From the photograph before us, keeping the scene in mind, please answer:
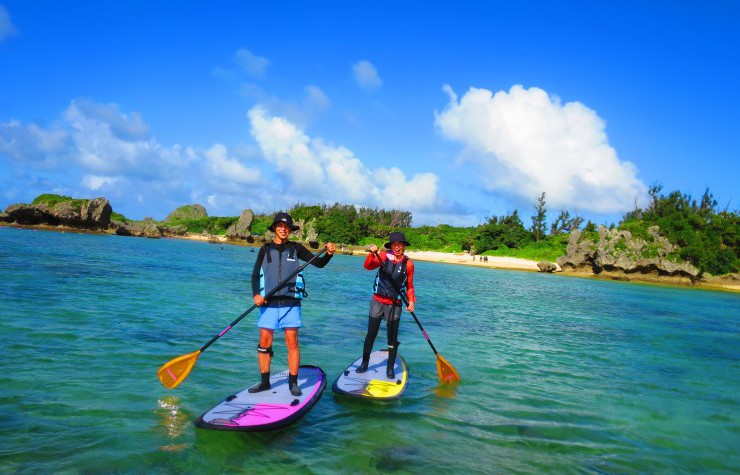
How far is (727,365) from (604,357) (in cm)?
375

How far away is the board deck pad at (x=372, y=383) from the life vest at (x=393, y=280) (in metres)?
1.43

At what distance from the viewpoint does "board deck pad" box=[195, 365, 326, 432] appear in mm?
5227

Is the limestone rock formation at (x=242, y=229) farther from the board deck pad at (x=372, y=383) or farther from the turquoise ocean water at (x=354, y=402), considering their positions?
the board deck pad at (x=372, y=383)

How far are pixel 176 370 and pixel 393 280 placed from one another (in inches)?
148

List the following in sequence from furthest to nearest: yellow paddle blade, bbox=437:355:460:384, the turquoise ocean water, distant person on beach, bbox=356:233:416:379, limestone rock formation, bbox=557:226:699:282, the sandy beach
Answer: the sandy beach, limestone rock formation, bbox=557:226:699:282, yellow paddle blade, bbox=437:355:460:384, distant person on beach, bbox=356:233:416:379, the turquoise ocean water

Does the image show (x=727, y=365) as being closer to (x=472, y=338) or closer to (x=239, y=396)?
(x=472, y=338)

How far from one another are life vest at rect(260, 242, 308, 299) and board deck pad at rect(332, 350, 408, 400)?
1848 millimetres

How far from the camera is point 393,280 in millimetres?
7719

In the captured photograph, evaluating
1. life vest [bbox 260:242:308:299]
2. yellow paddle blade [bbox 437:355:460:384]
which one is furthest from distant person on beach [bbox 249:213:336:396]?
yellow paddle blade [bbox 437:355:460:384]

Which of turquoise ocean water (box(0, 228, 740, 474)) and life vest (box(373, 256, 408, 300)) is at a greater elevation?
life vest (box(373, 256, 408, 300))

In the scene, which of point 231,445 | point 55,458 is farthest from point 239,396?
→ point 55,458

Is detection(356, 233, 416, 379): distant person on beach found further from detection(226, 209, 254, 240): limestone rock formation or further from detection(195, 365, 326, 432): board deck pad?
detection(226, 209, 254, 240): limestone rock formation

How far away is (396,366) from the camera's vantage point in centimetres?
839

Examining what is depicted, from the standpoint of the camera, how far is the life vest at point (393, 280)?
7781 mm
